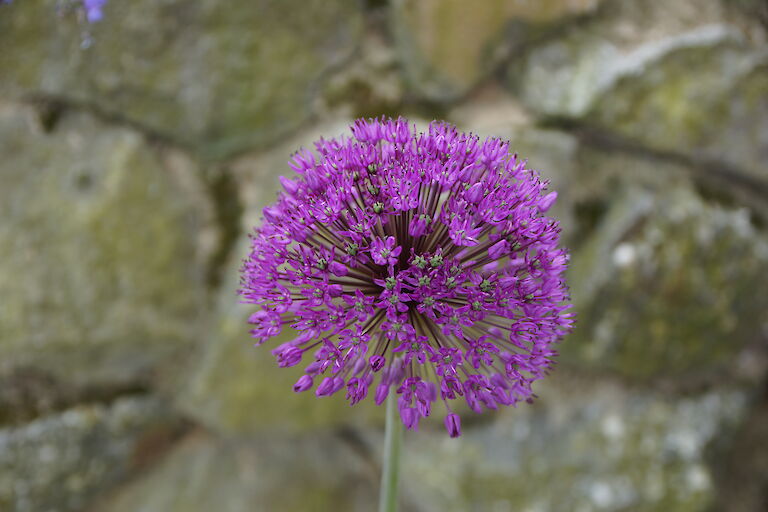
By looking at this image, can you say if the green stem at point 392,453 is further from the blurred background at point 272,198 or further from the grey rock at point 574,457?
the grey rock at point 574,457

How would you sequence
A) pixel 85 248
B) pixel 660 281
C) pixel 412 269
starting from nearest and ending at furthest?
pixel 412 269 < pixel 85 248 < pixel 660 281

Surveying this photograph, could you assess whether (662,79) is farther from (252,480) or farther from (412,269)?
(252,480)

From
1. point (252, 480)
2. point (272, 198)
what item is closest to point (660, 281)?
point (272, 198)

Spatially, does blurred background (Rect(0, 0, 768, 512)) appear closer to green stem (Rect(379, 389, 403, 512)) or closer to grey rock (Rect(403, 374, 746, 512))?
grey rock (Rect(403, 374, 746, 512))

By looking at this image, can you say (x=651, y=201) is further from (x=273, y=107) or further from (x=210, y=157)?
(x=210, y=157)

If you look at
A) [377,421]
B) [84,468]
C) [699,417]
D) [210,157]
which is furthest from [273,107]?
[699,417]

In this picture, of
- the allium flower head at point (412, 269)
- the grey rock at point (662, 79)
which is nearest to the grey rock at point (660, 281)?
the grey rock at point (662, 79)
